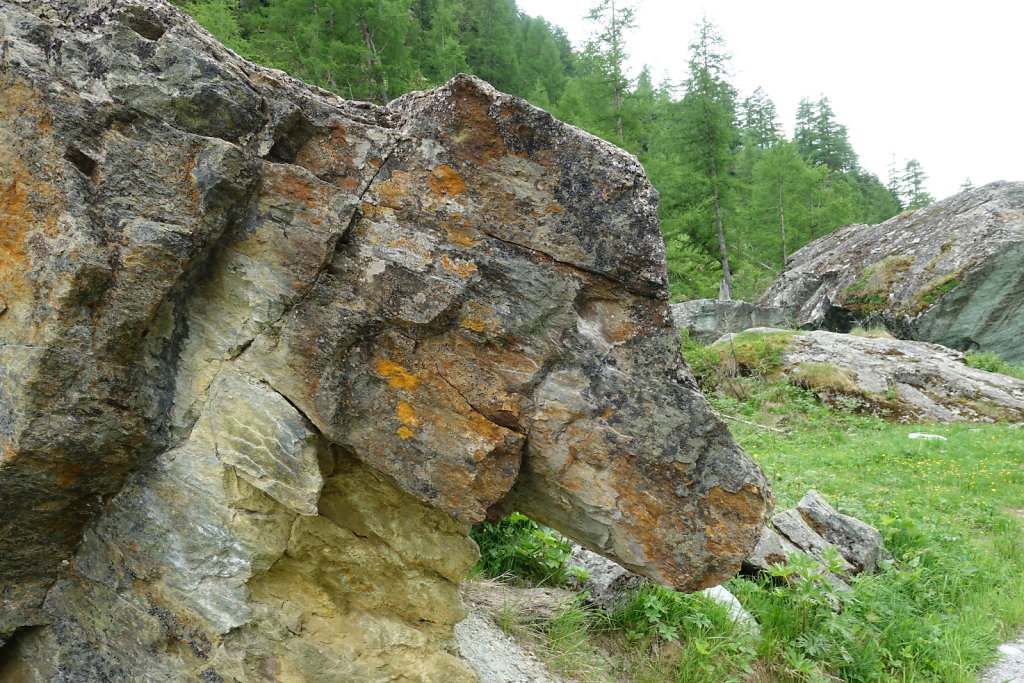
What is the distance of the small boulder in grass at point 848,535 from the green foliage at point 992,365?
13.0 m

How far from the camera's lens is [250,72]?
310 centimetres

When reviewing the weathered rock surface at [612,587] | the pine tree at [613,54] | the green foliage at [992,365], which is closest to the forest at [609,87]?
the pine tree at [613,54]

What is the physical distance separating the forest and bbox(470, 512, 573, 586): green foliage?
11.0 metres

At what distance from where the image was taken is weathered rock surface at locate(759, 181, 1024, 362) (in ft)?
57.7

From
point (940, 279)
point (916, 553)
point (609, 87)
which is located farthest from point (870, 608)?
point (609, 87)

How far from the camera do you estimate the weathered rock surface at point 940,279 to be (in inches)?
693

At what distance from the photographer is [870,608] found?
5910mm

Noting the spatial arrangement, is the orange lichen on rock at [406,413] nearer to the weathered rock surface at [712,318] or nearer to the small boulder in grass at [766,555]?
the small boulder in grass at [766,555]

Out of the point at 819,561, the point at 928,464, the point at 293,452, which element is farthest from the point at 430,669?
the point at 928,464

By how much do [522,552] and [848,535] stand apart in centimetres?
390

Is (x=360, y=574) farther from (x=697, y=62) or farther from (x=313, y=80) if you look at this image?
(x=697, y=62)

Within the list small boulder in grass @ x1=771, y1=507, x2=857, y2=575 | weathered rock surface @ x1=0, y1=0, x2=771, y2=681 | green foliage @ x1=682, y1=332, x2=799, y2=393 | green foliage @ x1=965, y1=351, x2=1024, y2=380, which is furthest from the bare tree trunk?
weathered rock surface @ x1=0, y1=0, x2=771, y2=681

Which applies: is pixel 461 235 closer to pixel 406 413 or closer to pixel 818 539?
pixel 406 413

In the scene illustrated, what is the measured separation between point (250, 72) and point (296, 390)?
1.64 m
